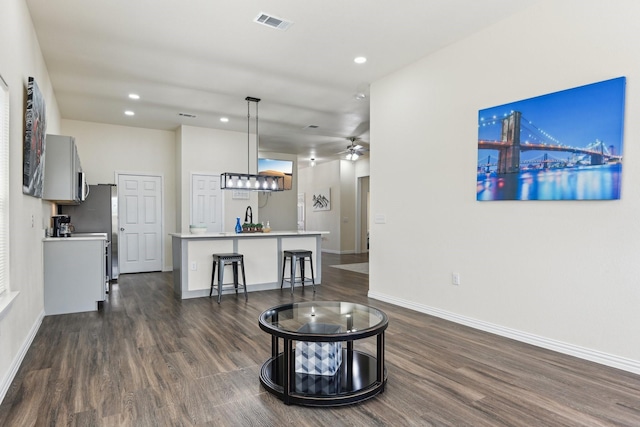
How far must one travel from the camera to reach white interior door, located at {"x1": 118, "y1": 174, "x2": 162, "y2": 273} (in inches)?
293

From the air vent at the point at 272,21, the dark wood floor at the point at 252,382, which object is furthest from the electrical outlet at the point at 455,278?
the air vent at the point at 272,21

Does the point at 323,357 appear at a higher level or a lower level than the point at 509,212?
lower

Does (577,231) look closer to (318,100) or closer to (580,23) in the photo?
(580,23)

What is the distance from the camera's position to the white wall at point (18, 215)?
2537 millimetres

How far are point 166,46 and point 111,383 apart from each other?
3.39 metres

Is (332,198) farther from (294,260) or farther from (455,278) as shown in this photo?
(455,278)

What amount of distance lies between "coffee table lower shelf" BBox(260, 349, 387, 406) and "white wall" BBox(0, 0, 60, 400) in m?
1.69

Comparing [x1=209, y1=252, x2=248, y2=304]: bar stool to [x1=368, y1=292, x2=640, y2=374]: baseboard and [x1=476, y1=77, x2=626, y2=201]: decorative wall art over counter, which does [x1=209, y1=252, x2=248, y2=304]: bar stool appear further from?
[x1=476, y1=77, x2=626, y2=201]: decorative wall art over counter

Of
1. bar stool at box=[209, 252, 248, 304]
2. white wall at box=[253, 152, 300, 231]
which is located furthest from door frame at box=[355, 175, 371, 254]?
bar stool at box=[209, 252, 248, 304]

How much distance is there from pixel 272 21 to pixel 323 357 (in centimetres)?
306

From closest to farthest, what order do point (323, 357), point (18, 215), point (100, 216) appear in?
point (323, 357) → point (18, 215) → point (100, 216)

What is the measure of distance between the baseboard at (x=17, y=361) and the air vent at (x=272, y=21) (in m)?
3.46

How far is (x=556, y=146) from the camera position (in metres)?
3.10

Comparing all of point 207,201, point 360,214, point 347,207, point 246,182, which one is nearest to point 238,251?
point 246,182
